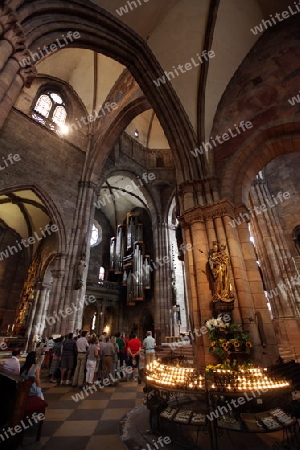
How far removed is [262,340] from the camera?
5.34m

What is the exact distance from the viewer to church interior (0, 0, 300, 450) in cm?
445

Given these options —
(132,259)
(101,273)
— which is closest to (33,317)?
(101,273)

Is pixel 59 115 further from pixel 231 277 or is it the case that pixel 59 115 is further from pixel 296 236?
pixel 296 236

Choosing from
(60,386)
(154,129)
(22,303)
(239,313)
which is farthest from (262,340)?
(154,129)

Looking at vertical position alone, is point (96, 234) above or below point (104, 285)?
above

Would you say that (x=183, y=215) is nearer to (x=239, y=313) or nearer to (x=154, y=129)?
(x=239, y=313)

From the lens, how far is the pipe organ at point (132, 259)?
56.5 ft

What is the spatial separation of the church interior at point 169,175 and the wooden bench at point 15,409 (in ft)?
1.00

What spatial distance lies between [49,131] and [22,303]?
11.4m

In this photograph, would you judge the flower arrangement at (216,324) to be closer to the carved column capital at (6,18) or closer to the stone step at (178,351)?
the stone step at (178,351)

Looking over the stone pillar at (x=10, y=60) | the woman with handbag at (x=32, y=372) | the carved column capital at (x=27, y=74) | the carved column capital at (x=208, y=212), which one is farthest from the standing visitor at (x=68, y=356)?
the carved column capital at (x=27, y=74)

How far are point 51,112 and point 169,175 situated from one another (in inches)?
367

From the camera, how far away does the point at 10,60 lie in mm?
4004

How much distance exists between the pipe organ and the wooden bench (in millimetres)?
14251
